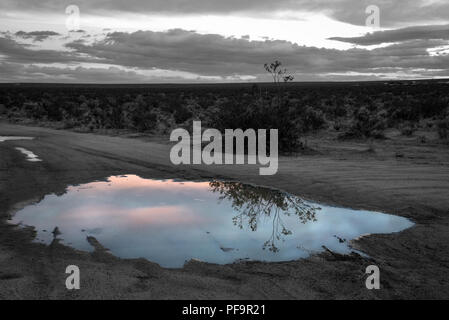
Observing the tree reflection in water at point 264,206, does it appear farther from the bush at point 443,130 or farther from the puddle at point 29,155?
the bush at point 443,130

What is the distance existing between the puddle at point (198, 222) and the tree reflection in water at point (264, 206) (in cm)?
1

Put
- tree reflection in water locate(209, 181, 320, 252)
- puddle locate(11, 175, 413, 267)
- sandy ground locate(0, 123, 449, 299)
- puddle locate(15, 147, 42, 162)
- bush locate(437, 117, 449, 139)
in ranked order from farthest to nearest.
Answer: bush locate(437, 117, 449, 139) < puddle locate(15, 147, 42, 162) < tree reflection in water locate(209, 181, 320, 252) < puddle locate(11, 175, 413, 267) < sandy ground locate(0, 123, 449, 299)

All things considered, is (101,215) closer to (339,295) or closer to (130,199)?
(130,199)

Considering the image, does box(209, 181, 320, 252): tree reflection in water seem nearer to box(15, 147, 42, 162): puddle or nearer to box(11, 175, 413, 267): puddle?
box(11, 175, 413, 267): puddle

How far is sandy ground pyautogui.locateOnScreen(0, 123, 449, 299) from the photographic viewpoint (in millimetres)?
3939

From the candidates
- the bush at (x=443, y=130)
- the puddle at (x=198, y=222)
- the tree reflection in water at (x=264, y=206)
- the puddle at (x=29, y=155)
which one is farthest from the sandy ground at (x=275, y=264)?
the bush at (x=443, y=130)

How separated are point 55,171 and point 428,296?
8270 mm

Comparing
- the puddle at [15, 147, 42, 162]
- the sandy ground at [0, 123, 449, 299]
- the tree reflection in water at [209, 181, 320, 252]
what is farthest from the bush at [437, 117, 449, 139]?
the puddle at [15, 147, 42, 162]

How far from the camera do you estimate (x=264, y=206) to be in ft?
23.5

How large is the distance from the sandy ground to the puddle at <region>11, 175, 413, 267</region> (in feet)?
0.79

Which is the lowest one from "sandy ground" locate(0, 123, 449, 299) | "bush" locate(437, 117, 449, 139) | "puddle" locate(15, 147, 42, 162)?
"sandy ground" locate(0, 123, 449, 299)

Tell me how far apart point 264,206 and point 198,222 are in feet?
4.59

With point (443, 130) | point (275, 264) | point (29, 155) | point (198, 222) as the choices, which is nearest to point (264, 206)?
point (198, 222)

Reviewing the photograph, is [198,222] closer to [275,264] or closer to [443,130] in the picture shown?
[275,264]
